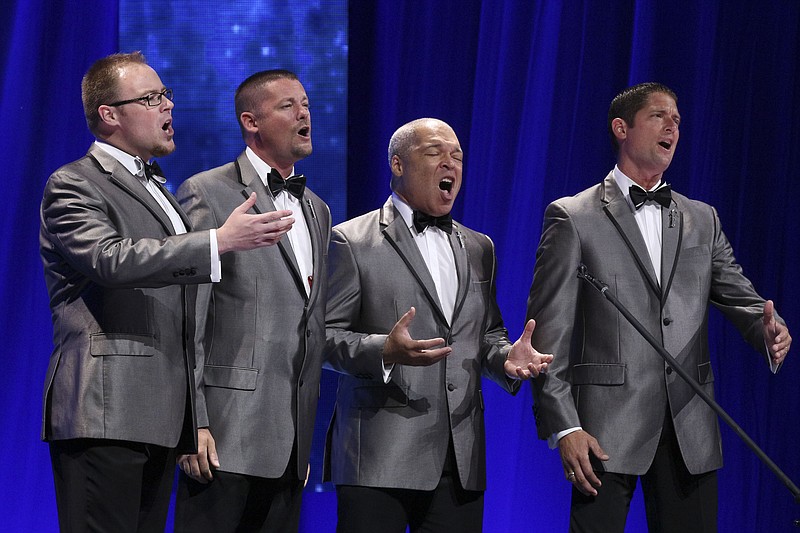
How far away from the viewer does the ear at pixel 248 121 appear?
2793 millimetres

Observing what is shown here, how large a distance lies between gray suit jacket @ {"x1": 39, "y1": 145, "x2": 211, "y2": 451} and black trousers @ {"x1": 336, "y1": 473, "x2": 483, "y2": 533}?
0.50 m

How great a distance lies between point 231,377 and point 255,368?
6cm

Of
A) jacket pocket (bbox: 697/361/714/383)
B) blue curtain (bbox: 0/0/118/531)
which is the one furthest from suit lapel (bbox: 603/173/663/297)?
blue curtain (bbox: 0/0/118/531)

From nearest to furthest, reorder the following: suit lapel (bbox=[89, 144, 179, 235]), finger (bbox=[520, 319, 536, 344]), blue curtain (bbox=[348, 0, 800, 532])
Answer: suit lapel (bbox=[89, 144, 179, 235])
finger (bbox=[520, 319, 536, 344])
blue curtain (bbox=[348, 0, 800, 532])

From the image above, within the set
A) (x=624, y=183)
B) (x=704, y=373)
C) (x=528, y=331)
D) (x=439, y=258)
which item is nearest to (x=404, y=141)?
(x=439, y=258)

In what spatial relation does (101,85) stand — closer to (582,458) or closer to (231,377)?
(231,377)

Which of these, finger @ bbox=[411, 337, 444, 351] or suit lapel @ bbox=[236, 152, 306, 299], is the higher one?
suit lapel @ bbox=[236, 152, 306, 299]


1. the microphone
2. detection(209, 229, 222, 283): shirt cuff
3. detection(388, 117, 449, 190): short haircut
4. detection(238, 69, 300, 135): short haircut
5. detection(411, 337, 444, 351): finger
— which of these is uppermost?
detection(238, 69, 300, 135): short haircut

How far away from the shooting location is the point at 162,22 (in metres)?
4.18

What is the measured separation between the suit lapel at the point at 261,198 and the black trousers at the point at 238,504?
0.46 meters

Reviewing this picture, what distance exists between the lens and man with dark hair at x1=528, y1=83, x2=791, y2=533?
102 inches

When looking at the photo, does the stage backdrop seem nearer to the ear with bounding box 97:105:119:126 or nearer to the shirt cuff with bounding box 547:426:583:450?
the shirt cuff with bounding box 547:426:583:450

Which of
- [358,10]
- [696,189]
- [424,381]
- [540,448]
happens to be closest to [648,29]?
[696,189]

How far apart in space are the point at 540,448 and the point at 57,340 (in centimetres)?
218
